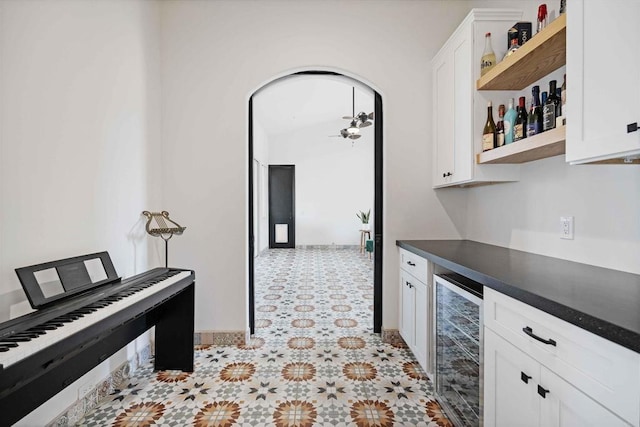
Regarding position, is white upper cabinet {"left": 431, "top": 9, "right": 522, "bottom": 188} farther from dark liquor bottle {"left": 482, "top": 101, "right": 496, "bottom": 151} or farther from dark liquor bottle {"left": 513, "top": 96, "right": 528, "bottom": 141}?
dark liquor bottle {"left": 513, "top": 96, "right": 528, "bottom": 141}

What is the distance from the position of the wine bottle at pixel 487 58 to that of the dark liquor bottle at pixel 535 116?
376mm

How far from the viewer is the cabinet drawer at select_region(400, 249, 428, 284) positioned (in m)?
2.13

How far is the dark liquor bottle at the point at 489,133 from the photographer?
1970 mm

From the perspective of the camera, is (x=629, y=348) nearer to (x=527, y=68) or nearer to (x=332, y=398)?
(x=527, y=68)

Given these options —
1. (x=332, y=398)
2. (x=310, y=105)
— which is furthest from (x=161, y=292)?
(x=310, y=105)

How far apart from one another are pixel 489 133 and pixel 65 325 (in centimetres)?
234

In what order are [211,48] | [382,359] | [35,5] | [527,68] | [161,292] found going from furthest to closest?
1. [211,48]
2. [382,359]
3. [161,292]
4. [527,68]
5. [35,5]

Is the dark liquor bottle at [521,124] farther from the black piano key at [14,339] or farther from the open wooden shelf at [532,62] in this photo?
the black piano key at [14,339]

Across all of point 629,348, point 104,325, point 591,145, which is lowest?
point 104,325

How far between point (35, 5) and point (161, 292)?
59.5 inches

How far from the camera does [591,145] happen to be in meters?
1.15

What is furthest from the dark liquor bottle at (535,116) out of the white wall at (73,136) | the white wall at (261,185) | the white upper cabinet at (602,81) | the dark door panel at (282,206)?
the dark door panel at (282,206)

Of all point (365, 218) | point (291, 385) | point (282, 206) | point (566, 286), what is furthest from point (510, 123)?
point (282, 206)

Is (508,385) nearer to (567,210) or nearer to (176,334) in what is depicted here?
(567,210)
